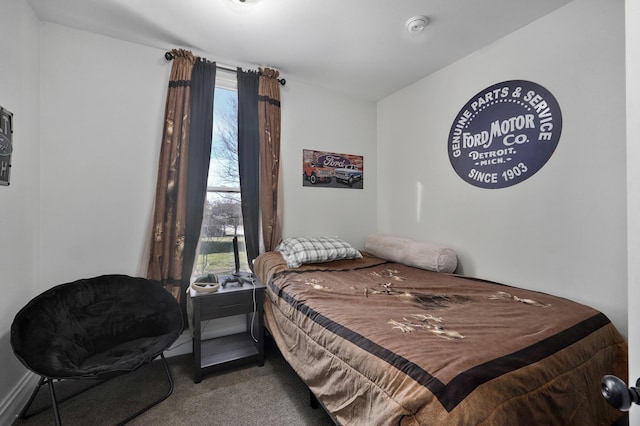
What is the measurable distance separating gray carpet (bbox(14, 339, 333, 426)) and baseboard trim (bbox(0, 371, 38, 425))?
59mm

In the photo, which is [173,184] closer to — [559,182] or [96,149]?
[96,149]

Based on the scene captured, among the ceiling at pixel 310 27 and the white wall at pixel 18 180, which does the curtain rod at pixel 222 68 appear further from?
the white wall at pixel 18 180

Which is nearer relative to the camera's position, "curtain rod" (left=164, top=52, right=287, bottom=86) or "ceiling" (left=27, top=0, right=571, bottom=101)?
"ceiling" (left=27, top=0, right=571, bottom=101)

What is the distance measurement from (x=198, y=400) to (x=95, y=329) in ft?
2.70

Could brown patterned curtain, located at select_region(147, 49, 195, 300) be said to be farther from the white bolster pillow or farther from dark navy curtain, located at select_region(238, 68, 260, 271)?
the white bolster pillow

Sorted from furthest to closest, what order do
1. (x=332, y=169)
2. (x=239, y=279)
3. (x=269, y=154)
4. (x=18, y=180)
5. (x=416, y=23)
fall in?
(x=332, y=169)
(x=269, y=154)
(x=239, y=279)
(x=416, y=23)
(x=18, y=180)

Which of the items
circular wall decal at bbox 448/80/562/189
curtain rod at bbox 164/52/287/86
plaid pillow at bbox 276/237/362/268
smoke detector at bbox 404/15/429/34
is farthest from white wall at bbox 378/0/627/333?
curtain rod at bbox 164/52/287/86

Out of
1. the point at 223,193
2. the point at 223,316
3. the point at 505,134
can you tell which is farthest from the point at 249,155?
the point at 505,134

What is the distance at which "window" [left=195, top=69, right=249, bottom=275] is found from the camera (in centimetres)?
261

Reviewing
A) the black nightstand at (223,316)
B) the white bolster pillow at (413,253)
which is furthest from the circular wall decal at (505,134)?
the black nightstand at (223,316)

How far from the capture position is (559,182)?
6.10 feet

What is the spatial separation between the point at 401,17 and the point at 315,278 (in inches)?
80.3

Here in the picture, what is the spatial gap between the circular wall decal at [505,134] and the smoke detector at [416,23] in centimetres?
78

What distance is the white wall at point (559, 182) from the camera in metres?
1.62
